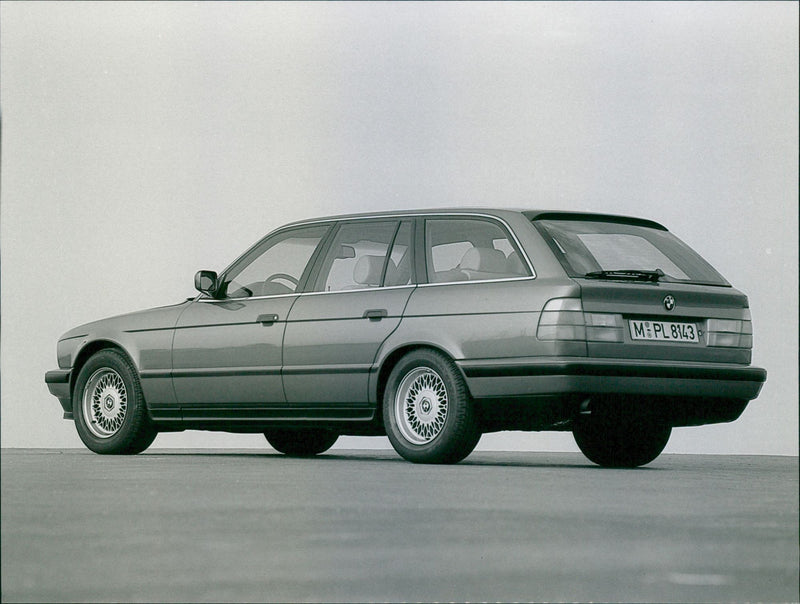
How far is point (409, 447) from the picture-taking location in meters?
10.3

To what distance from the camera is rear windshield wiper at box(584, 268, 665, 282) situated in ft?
32.5

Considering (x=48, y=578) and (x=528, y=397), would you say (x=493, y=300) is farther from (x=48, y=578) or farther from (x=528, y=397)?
(x=48, y=578)

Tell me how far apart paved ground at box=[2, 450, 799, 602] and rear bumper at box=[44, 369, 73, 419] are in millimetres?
3560

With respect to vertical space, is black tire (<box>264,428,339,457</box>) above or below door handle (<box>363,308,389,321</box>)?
below

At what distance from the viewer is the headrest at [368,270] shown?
10983mm

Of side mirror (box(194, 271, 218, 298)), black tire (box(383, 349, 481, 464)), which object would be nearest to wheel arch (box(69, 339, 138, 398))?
side mirror (box(194, 271, 218, 298))

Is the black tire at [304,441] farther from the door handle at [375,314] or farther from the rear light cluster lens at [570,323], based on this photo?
the rear light cluster lens at [570,323]

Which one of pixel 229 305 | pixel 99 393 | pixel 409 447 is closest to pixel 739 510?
pixel 409 447

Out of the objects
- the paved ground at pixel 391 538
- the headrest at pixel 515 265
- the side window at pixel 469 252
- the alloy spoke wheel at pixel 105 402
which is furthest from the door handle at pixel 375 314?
the alloy spoke wheel at pixel 105 402

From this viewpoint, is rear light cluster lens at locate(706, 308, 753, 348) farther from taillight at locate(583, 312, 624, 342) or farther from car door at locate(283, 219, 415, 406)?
car door at locate(283, 219, 415, 406)

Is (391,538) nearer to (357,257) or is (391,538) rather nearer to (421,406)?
(421,406)

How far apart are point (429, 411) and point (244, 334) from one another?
1853 mm

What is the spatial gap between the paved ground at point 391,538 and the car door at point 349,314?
5.76 ft

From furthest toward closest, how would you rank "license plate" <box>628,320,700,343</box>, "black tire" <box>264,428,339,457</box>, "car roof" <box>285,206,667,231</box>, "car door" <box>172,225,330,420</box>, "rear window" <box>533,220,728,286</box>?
"black tire" <box>264,428,339,457</box> < "car door" <box>172,225,330,420</box> < "car roof" <box>285,206,667,231</box> < "rear window" <box>533,220,728,286</box> < "license plate" <box>628,320,700,343</box>
